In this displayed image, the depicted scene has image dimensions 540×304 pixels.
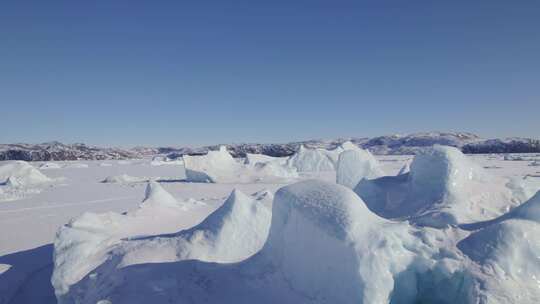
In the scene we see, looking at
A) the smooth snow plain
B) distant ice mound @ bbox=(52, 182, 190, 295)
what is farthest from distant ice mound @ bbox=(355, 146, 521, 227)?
distant ice mound @ bbox=(52, 182, 190, 295)

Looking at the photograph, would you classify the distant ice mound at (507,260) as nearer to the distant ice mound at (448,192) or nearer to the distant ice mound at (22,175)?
the distant ice mound at (448,192)

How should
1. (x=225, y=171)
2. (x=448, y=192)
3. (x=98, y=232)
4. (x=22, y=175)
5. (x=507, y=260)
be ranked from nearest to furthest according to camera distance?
(x=507, y=260)
(x=448, y=192)
(x=98, y=232)
(x=22, y=175)
(x=225, y=171)

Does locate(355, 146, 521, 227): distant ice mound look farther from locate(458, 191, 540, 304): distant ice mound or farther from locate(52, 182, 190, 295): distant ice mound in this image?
locate(52, 182, 190, 295): distant ice mound

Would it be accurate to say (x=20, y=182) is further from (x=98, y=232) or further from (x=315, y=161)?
(x=315, y=161)

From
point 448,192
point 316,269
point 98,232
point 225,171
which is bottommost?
point 225,171

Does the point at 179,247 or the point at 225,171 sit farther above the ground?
the point at 179,247

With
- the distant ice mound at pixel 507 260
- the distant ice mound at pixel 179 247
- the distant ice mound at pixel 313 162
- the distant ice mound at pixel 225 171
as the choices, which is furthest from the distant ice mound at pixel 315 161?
the distant ice mound at pixel 507 260

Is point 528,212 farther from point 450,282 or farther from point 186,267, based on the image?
point 186,267

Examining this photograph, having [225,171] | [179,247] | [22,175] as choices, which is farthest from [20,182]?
[179,247]
